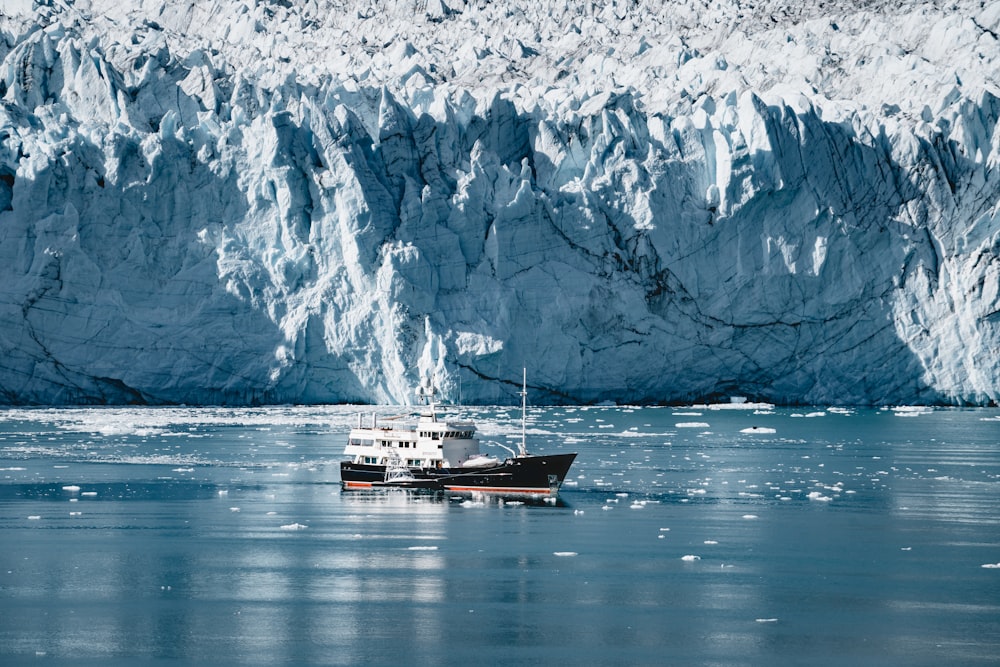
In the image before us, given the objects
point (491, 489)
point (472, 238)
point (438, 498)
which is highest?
point (472, 238)

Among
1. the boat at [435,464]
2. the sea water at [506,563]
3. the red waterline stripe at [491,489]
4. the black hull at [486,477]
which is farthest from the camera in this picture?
the red waterline stripe at [491,489]

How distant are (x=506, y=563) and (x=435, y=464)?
7.34m

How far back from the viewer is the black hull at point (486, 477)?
20625 millimetres

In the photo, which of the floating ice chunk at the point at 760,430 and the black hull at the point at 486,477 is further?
the floating ice chunk at the point at 760,430

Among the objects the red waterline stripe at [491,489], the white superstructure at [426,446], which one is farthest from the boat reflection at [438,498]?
the white superstructure at [426,446]

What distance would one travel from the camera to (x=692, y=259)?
40.7 meters

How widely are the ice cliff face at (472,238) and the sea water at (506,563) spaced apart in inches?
431

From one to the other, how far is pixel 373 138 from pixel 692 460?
1727cm

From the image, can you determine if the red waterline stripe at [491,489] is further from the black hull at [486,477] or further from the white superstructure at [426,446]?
the white superstructure at [426,446]

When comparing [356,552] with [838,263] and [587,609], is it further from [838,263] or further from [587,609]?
[838,263]

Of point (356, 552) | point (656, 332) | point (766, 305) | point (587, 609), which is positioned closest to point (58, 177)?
point (656, 332)

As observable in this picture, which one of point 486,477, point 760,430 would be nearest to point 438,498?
point 486,477

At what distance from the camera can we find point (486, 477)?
21266 mm

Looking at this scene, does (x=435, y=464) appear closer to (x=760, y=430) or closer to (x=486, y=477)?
(x=486, y=477)
